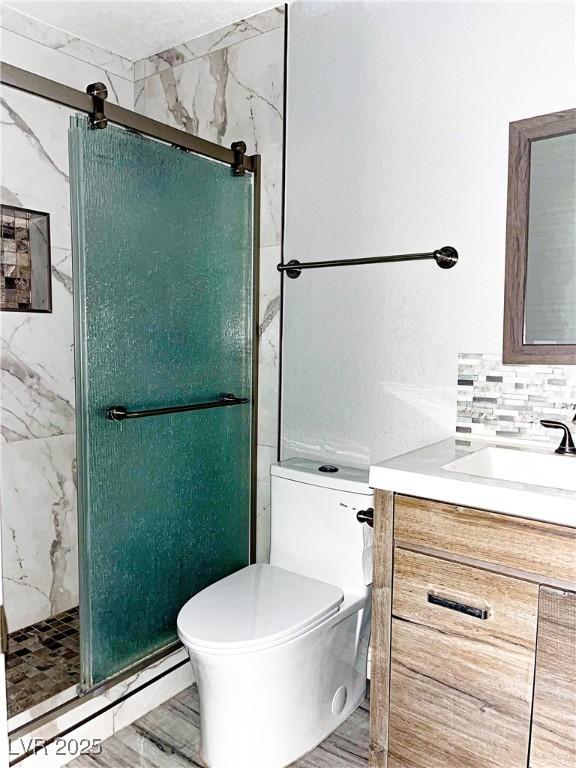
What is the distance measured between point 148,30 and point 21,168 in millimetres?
751

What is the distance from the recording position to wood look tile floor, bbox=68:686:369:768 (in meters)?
1.74

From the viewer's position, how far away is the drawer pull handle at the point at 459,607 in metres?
1.30

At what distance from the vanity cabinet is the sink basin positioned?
22 cm

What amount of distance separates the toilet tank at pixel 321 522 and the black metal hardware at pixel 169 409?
0.98 ft

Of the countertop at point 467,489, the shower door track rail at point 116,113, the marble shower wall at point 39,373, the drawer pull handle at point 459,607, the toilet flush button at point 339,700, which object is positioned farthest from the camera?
the marble shower wall at point 39,373

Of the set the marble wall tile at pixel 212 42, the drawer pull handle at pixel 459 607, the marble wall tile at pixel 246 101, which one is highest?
the marble wall tile at pixel 212 42

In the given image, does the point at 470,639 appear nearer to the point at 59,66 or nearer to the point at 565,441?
the point at 565,441

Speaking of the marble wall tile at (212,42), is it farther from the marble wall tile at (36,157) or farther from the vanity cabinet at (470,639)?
the vanity cabinet at (470,639)

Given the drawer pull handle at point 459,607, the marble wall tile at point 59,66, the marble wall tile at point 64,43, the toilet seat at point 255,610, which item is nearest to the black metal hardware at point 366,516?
the toilet seat at point 255,610

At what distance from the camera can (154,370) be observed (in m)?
1.88

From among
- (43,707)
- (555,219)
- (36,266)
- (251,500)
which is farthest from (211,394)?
(555,219)

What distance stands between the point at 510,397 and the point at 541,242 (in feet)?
1.46

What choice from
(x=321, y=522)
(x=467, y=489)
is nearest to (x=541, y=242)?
(x=467, y=489)

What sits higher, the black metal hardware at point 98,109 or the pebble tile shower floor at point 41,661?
the black metal hardware at point 98,109
